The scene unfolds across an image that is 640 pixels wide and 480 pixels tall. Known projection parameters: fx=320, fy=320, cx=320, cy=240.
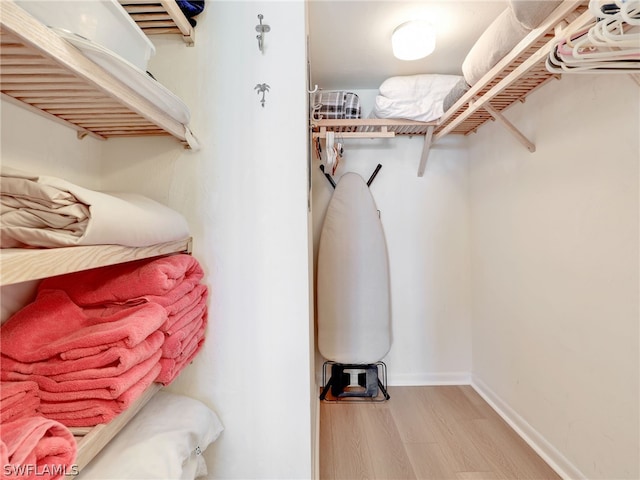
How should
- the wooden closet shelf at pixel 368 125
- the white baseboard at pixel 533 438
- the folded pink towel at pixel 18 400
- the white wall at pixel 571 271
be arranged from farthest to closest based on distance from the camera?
the wooden closet shelf at pixel 368 125
the white baseboard at pixel 533 438
the white wall at pixel 571 271
the folded pink towel at pixel 18 400

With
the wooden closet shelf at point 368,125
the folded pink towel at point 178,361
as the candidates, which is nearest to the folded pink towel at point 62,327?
the folded pink towel at point 178,361

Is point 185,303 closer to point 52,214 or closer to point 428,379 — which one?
point 52,214

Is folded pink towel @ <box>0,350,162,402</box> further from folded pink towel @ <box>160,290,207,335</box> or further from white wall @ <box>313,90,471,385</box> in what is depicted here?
white wall @ <box>313,90,471,385</box>

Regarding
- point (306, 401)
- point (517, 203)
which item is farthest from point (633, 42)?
point (306, 401)

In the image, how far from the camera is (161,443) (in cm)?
72

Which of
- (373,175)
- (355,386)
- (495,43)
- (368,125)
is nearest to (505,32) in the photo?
(495,43)

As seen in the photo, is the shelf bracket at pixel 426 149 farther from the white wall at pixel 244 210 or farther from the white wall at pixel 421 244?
the white wall at pixel 244 210

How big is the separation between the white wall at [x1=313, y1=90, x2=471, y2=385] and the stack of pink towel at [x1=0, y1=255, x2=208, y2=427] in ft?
5.64

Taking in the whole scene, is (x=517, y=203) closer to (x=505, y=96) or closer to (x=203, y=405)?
(x=505, y=96)

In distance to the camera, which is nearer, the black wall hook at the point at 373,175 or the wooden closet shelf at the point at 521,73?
the wooden closet shelf at the point at 521,73

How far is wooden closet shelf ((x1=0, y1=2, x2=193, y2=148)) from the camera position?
1.53ft

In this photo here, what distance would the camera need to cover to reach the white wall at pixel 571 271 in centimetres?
119

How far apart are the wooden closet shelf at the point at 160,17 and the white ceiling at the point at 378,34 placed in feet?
2.57

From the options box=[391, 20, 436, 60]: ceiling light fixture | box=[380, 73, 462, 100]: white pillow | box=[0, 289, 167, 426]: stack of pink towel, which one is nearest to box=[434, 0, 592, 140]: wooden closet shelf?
box=[380, 73, 462, 100]: white pillow
